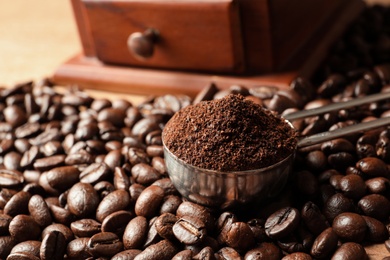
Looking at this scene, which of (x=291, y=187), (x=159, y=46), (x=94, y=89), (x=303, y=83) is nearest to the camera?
(x=291, y=187)

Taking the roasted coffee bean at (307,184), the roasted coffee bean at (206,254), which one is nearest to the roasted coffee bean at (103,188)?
the roasted coffee bean at (206,254)

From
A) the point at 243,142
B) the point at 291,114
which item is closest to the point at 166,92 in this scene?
the point at 291,114

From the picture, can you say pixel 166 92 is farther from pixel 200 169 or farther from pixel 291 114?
pixel 200 169

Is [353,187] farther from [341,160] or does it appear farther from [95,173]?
[95,173]

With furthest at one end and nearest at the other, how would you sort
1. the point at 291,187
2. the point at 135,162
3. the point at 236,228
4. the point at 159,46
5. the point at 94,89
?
the point at 94,89, the point at 159,46, the point at 135,162, the point at 291,187, the point at 236,228

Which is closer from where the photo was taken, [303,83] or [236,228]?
[236,228]

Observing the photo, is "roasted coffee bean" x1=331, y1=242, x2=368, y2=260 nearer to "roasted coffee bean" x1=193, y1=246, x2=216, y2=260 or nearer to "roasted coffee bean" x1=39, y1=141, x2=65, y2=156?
"roasted coffee bean" x1=193, y1=246, x2=216, y2=260
